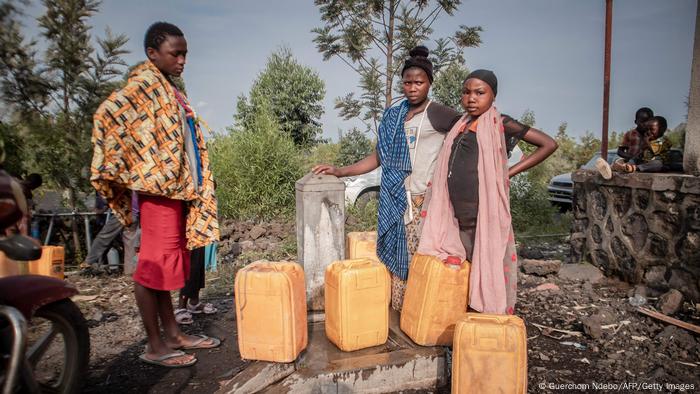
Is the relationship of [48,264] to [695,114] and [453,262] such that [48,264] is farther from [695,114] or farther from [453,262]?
[695,114]

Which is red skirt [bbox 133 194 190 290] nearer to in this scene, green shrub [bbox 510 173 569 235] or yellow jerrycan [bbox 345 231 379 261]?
yellow jerrycan [bbox 345 231 379 261]

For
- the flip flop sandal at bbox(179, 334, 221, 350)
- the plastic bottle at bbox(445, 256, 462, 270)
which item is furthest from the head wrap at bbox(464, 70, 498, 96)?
the flip flop sandal at bbox(179, 334, 221, 350)

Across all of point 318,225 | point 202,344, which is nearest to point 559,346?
point 318,225

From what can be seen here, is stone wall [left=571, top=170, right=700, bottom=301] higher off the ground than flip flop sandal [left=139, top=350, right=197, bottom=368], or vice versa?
stone wall [left=571, top=170, right=700, bottom=301]

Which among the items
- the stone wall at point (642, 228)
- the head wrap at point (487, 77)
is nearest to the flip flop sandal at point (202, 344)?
the head wrap at point (487, 77)

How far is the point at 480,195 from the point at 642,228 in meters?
2.75

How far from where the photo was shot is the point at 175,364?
2.89 metres

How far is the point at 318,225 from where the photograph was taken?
3.30 metres

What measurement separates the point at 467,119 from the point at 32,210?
6.15 metres

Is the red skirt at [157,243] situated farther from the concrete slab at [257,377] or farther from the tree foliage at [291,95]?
the tree foliage at [291,95]

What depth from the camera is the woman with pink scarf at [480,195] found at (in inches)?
109

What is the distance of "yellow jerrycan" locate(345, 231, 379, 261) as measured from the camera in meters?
3.66

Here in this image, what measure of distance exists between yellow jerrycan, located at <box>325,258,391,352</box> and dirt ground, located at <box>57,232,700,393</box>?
80 cm

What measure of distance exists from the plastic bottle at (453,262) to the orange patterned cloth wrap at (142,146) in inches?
63.5
